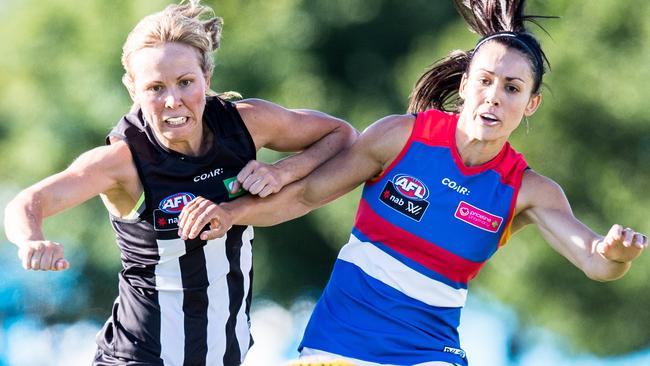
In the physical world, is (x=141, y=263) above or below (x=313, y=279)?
above

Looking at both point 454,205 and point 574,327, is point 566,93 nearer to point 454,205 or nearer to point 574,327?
point 574,327

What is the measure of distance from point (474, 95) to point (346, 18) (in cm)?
472

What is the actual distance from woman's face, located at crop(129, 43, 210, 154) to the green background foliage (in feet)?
12.6

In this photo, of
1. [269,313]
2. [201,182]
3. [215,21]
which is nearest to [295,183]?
[201,182]

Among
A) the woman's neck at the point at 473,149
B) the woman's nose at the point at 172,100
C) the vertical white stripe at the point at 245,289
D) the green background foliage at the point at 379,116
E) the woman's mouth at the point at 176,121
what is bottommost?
the green background foliage at the point at 379,116

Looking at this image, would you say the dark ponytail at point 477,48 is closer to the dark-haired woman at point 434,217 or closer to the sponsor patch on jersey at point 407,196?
the dark-haired woman at point 434,217

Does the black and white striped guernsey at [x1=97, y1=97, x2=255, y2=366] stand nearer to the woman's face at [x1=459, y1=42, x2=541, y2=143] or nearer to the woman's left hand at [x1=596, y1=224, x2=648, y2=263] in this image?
the woman's face at [x1=459, y1=42, x2=541, y2=143]

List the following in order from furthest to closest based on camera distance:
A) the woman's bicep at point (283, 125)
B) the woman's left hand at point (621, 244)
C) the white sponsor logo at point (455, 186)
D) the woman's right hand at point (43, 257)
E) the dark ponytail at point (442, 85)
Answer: the dark ponytail at point (442, 85), the woman's bicep at point (283, 125), the white sponsor logo at point (455, 186), the woman's left hand at point (621, 244), the woman's right hand at point (43, 257)

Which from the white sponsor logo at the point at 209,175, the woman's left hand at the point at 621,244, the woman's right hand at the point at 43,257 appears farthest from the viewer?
the white sponsor logo at the point at 209,175

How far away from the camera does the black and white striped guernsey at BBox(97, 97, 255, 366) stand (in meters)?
5.06

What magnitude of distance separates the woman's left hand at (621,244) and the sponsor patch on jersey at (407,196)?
2.14ft

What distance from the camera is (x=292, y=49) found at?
364 inches

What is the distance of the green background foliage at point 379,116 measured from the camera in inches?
353

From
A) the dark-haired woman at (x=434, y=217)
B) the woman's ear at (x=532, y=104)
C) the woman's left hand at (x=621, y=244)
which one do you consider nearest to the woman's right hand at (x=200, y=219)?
the dark-haired woman at (x=434, y=217)
